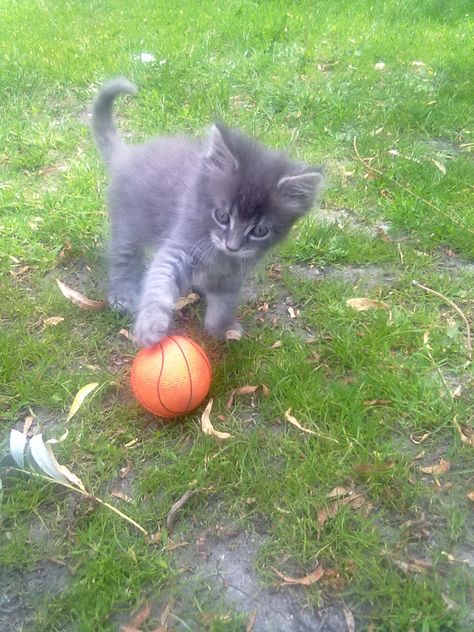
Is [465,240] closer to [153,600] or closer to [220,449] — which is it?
[220,449]

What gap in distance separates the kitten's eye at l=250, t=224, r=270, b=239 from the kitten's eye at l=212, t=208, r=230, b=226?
0.11 m

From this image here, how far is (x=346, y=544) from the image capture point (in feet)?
5.92

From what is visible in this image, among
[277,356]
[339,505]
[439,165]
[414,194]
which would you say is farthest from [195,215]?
[439,165]

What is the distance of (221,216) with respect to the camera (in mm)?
2299

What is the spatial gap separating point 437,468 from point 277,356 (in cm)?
78

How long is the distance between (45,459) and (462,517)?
1.37 meters

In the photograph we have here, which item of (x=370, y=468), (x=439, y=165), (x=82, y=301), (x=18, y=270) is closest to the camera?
(x=370, y=468)

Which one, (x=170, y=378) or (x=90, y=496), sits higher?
(x=170, y=378)

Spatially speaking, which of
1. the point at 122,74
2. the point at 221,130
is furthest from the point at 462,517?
the point at 122,74

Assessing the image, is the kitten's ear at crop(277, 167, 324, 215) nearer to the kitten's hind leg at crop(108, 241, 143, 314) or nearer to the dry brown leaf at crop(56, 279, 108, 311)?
the kitten's hind leg at crop(108, 241, 143, 314)

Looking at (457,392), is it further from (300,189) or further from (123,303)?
(123,303)

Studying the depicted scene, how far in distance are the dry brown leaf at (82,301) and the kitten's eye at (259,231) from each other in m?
0.83

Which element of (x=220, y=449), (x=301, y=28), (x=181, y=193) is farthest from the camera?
(x=301, y=28)

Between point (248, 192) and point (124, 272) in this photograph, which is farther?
point (124, 272)
